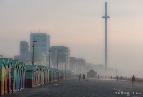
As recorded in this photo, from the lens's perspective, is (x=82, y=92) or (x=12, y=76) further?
(x=12, y=76)

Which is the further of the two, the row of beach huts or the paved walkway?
the row of beach huts

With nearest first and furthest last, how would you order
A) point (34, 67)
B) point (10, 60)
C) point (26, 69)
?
1. point (10, 60)
2. point (26, 69)
3. point (34, 67)

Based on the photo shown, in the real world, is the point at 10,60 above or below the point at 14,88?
above

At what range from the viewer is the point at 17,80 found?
197 ft

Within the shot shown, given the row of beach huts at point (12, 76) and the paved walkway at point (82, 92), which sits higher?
the row of beach huts at point (12, 76)

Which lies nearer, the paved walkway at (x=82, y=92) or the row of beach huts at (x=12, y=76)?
the paved walkway at (x=82, y=92)

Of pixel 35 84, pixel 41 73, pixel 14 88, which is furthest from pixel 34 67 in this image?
pixel 14 88

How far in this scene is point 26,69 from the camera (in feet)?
241

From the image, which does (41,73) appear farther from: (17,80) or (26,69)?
(17,80)

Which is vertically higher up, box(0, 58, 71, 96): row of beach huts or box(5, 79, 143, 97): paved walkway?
box(0, 58, 71, 96): row of beach huts

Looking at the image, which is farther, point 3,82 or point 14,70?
point 14,70

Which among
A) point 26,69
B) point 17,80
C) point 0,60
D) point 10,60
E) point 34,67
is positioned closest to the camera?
point 0,60

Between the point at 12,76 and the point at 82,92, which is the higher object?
the point at 12,76

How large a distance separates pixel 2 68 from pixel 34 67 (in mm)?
31790
